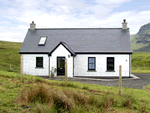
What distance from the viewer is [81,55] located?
2216 centimetres

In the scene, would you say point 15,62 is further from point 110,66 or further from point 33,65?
point 110,66

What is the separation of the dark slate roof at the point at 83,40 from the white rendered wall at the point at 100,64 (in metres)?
0.68

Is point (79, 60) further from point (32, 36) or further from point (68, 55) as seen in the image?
point (32, 36)

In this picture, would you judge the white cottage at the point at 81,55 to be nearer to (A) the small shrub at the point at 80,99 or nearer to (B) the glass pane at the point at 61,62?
(B) the glass pane at the point at 61,62

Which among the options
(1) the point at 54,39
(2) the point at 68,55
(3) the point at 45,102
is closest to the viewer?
(3) the point at 45,102

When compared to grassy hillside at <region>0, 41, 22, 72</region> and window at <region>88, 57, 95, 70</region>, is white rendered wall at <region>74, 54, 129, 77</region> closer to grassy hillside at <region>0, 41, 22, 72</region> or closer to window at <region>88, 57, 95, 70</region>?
window at <region>88, 57, 95, 70</region>

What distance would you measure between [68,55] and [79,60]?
1.90 m

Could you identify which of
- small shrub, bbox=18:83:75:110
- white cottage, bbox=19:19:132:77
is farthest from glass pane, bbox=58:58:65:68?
small shrub, bbox=18:83:75:110

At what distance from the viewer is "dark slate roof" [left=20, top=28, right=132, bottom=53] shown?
22.3 m

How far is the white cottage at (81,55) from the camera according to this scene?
2150 cm

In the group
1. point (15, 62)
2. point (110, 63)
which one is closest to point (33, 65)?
point (110, 63)

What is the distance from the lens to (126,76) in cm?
2175

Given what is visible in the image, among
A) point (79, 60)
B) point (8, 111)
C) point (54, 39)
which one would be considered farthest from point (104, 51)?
point (8, 111)

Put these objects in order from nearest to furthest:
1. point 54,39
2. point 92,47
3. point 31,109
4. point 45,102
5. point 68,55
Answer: point 31,109
point 45,102
point 68,55
point 92,47
point 54,39
